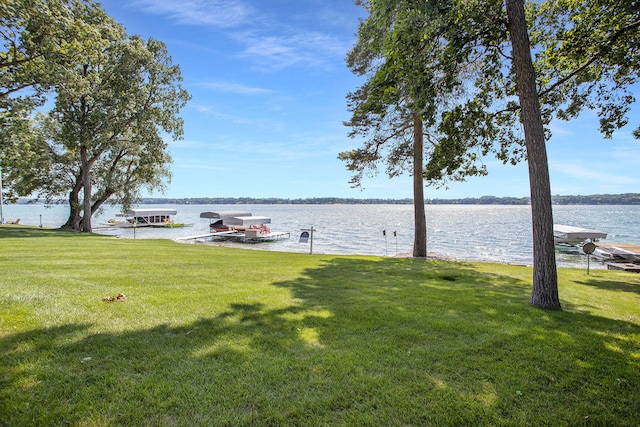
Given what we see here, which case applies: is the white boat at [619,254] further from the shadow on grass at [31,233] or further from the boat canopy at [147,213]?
the boat canopy at [147,213]

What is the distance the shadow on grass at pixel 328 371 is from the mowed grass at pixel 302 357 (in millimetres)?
15

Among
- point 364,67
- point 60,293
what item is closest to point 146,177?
point 364,67

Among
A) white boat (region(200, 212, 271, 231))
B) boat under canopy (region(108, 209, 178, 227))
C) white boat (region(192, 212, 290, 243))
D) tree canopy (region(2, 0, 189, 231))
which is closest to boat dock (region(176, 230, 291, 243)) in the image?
white boat (region(192, 212, 290, 243))

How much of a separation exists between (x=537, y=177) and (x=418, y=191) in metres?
9.52

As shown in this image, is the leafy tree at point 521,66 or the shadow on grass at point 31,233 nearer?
the leafy tree at point 521,66

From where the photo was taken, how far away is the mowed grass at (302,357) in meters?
2.44

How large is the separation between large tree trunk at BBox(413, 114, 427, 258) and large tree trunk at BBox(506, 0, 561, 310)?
28.9ft

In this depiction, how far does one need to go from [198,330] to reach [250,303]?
1284 mm

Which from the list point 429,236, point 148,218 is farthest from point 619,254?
point 148,218

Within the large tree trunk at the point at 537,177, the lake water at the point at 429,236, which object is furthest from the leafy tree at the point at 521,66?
the lake water at the point at 429,236

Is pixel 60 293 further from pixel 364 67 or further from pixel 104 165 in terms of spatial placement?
pixel 104 165

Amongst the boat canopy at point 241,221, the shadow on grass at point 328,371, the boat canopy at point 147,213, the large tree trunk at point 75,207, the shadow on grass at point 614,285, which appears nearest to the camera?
the shadow on grass at point 328,371

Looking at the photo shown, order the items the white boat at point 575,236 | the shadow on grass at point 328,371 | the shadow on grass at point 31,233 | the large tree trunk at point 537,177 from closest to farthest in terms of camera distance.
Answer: the shadow on grass at point 328,371 < the large tree trunk at point 537,177 < the shadow on grass at point 31,233 < the white boat at point 575,236

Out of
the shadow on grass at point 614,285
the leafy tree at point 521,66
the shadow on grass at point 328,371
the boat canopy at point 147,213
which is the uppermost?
the leafy tree at point 521,66
